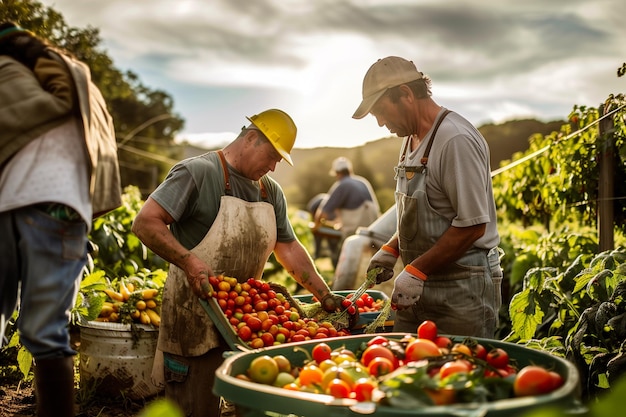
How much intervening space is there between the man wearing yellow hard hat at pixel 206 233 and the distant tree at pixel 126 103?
1.86 m

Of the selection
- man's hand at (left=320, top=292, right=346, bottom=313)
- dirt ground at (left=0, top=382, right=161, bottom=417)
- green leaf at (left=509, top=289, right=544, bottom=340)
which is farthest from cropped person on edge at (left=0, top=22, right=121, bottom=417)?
green leaf at (left=509, top=289, right=544, bottom=340)

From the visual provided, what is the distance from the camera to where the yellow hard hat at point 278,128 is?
377 cm

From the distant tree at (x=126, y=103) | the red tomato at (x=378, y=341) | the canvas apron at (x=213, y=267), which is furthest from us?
the distant tree at (x=126, y=103)

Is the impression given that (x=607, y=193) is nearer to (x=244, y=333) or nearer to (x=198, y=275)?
(x=244, y=333)

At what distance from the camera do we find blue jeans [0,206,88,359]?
242cm

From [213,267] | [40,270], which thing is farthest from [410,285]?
[40,270]

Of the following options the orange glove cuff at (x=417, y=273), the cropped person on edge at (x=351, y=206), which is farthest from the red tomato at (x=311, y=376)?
the cropped person on edge at (x=351, y=206)

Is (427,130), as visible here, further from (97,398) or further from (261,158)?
(97,398)

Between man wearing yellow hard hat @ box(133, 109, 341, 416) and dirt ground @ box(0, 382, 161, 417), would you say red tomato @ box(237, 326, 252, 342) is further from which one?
dirt ground @ box(0, 382, 161, 417)

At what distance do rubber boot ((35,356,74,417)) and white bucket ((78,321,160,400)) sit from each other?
198cm

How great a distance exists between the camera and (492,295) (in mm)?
3371

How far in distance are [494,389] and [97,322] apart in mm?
3356

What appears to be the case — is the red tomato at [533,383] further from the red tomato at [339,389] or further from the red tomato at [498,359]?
the red tomato at [339,389]

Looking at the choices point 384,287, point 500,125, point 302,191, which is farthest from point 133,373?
point 302,191
